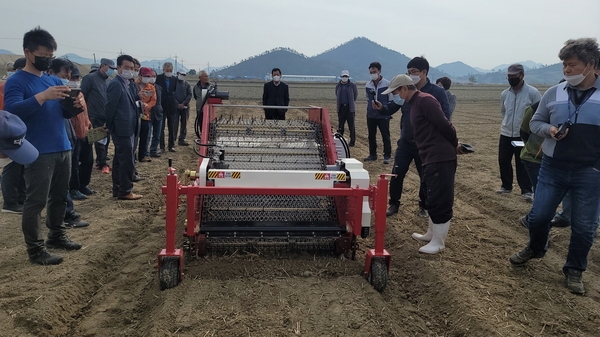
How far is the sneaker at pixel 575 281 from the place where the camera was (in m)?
3.91

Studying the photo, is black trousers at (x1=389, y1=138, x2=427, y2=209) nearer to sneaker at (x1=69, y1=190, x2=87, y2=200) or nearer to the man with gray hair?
the man with gray hair

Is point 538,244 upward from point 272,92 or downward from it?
downward

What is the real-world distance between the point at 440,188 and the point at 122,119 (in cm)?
436

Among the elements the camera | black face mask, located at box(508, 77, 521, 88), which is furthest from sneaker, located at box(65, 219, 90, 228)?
black face mask, located at box(508, 77, 521, 88)

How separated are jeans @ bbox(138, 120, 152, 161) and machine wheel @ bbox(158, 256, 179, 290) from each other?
5756mm

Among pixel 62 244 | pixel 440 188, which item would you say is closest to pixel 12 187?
pixel 62 244

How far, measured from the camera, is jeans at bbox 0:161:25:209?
222 inches

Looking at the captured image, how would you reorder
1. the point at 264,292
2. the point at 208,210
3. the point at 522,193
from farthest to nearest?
the point at 522,193 < the point at 208,210 < the point at 264,292

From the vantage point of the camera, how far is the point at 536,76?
588 ft

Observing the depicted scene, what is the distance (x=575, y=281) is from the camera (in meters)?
3.97

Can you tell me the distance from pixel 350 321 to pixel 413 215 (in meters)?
3.22

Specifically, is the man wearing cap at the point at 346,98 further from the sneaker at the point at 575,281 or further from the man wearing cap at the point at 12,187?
the sneaker at the point at 575,281

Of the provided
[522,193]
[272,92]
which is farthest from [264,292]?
[272,92]

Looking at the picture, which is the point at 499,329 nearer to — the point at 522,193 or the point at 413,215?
the point at 413,215
